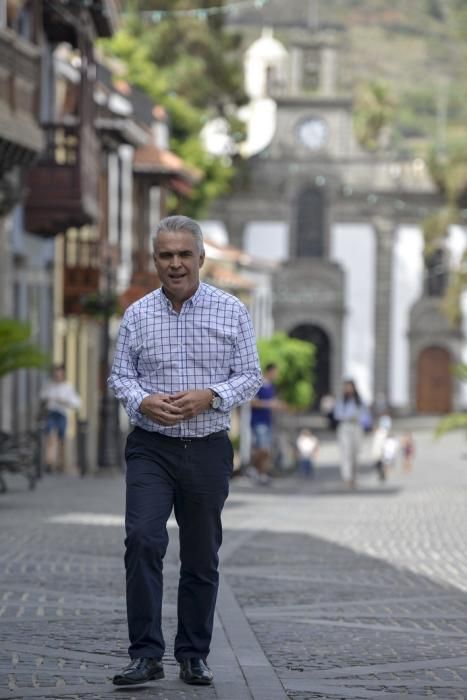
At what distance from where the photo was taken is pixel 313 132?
260ft

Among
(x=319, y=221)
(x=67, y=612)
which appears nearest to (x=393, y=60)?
(x=319, y=221)

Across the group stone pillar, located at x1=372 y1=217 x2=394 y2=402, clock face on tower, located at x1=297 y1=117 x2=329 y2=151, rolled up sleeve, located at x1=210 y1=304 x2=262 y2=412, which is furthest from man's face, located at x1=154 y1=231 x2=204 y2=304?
clock face on tower, located at x1=297 y1=117 x2=329 y2=151

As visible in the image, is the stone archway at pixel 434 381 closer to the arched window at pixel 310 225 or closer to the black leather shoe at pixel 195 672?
the arched window at pixel 310 225

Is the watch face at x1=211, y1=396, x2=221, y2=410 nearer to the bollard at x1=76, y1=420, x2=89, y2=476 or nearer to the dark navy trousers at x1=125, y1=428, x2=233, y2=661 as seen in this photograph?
the dark navy trousers at x1=125, y1=428, x2=233, y2=661

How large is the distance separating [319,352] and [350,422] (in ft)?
170

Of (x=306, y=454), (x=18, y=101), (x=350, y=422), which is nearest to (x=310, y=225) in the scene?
(x=306, y=454)

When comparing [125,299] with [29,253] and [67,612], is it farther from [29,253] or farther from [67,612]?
[67,612]

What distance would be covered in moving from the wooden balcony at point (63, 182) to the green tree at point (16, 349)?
9.76 meters

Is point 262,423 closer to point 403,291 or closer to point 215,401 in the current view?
point 215,401

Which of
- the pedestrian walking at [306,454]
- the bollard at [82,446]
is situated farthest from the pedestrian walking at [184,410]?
the pedestrian walking at [306,454]

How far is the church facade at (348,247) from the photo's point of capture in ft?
257

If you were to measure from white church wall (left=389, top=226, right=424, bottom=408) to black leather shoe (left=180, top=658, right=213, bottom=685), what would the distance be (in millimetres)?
70856

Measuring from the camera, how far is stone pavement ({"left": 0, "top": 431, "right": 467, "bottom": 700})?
7.69m

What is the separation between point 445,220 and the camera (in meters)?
77.0
